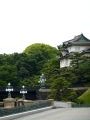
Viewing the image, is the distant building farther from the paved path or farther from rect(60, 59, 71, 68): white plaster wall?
the paved path

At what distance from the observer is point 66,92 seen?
58.2 m

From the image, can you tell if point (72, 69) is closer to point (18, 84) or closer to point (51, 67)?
point (51, 67)

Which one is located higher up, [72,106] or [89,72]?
[89,72]

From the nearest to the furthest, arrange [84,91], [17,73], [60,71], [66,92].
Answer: [66,92] < [84,91] < [60,71] < [17,73]

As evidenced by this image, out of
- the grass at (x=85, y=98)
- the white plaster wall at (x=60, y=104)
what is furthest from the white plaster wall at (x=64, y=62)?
the white plaster wall at (x=60, y=104)

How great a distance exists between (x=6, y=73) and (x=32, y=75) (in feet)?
36.9

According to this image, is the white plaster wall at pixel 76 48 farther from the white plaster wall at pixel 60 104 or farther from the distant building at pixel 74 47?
the white plaster wall at pixel 60 104

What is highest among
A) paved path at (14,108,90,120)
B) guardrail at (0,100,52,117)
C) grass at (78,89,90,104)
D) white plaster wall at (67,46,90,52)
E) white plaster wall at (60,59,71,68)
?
white plaster wall at (67,46,90,52)

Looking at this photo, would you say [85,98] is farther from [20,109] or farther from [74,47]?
[20,109]

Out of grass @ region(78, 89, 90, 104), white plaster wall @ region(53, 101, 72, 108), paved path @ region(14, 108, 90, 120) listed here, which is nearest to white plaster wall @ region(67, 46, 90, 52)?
grass @ region(78, 89, 90, 104)

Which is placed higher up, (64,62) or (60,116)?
(64,62)

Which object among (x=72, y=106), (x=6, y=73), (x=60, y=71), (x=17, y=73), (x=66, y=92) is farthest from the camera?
(x=17, y=73)

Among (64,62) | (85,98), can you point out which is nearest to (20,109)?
(85,98)

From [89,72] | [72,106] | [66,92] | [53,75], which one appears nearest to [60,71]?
[53,75]
